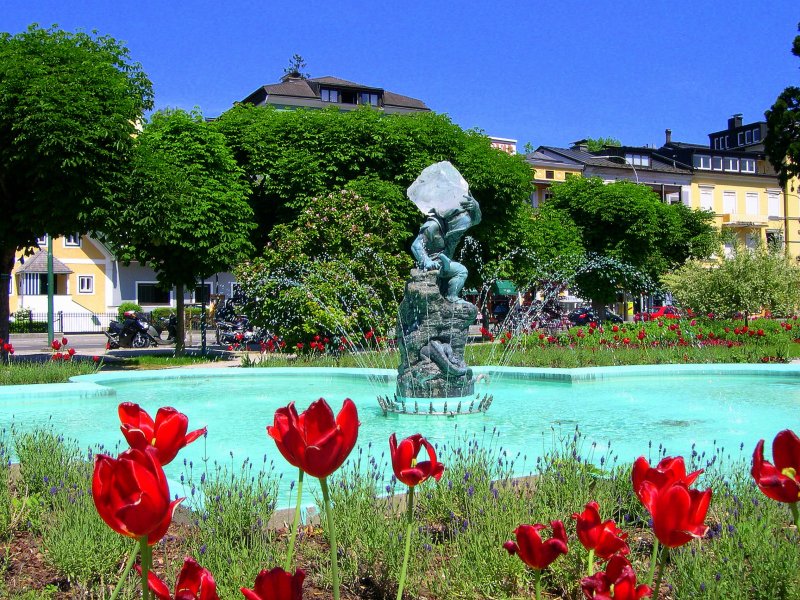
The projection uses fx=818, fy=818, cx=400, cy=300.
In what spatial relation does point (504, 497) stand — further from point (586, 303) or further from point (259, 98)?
point (259, 98)

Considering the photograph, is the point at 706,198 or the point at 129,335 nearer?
the point at 129,335

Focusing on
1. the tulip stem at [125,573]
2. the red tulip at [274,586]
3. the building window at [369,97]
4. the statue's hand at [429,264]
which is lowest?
the tulip stem at [125,573]

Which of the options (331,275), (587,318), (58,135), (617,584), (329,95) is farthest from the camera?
(329,95)

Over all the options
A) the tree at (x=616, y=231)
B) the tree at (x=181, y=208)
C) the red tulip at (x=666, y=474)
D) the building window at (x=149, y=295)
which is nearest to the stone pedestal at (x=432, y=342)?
the red tulip at (x=666, y=474)

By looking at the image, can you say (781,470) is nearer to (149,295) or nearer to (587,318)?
(587,318)

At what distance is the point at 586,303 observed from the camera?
48531 mm

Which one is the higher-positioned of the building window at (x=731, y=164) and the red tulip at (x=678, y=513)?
the building window at (x=731, y=164)

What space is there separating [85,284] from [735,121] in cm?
6384

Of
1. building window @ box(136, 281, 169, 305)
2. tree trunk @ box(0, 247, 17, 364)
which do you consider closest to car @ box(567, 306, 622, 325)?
tree trunk @ box(0, 247, 17, 364)

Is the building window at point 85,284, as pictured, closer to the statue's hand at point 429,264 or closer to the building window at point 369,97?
the building window at point 369,97

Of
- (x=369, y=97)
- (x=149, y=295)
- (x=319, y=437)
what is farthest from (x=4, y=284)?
(x=369, y=97)

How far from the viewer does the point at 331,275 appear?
21.0m

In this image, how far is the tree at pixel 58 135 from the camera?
54.4 ft

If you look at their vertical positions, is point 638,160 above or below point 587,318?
above
